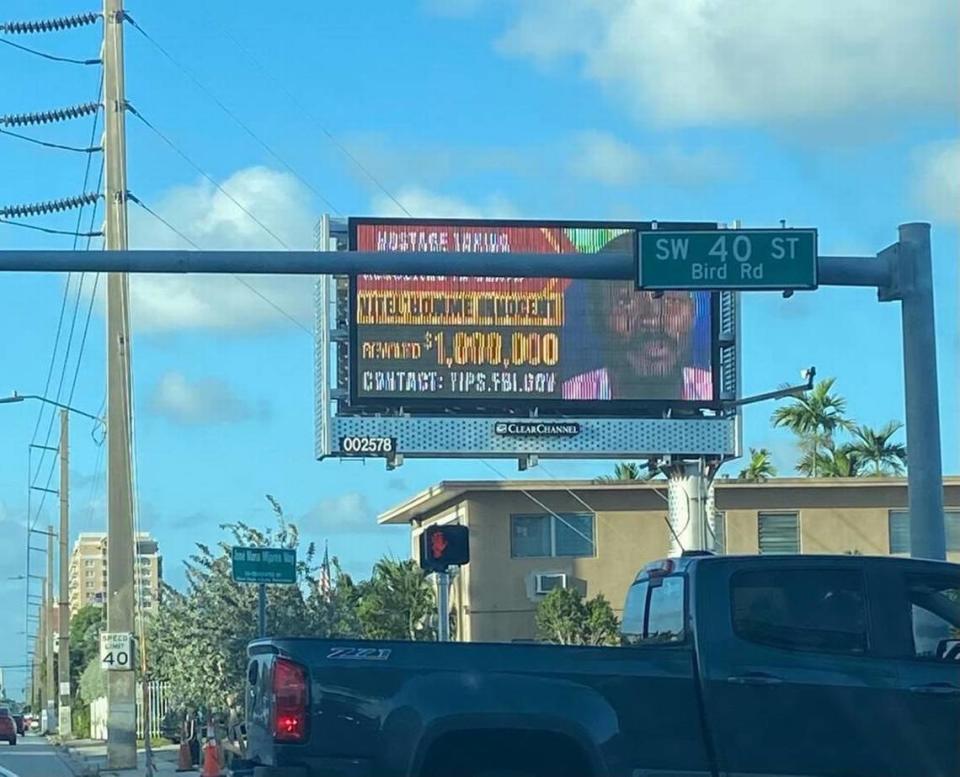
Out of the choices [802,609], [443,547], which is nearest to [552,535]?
[443,547]

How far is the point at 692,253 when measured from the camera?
47.2 ft

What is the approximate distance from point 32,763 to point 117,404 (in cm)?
1014

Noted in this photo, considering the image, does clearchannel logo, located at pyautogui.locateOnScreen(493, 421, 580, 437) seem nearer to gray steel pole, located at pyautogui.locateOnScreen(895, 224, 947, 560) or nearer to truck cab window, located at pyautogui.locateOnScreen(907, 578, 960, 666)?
gray steel pole, located at pyautogui.locateOnScreen(895, 224, 947, 560)

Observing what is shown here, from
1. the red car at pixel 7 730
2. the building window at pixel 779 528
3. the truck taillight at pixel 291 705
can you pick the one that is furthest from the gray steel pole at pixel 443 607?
the red car at pixel 7 730

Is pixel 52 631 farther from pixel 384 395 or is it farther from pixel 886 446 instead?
pixel 384 395

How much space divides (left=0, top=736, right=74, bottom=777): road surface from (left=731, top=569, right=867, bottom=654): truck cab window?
21.7 metres

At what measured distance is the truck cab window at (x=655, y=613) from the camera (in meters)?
9.29

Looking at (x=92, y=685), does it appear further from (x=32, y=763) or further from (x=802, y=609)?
(x=802, y=609)

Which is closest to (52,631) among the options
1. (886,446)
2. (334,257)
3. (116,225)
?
(886,446)

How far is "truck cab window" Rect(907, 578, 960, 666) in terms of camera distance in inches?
357

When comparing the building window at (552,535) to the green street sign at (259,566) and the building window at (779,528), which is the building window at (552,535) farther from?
the green street sign at (259,566)

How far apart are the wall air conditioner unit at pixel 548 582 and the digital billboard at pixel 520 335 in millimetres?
8851

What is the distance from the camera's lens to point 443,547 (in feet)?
50.2

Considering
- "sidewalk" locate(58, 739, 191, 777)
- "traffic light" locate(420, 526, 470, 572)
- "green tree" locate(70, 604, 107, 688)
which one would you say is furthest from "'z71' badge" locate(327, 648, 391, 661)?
"green tree" locate(70, 604, 107, 688)
